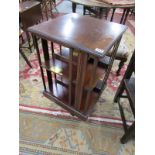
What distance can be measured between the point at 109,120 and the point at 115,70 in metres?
0.83

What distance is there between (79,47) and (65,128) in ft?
2.75

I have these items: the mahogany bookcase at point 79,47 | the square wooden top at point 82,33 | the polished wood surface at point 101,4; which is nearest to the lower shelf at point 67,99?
the mahogany bookcase at point 79,47

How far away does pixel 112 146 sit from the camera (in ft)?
4.22

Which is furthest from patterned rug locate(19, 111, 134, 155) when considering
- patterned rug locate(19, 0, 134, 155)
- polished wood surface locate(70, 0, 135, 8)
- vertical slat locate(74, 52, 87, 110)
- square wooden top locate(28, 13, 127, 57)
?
polished wood surface locate(70, 0, 135, 8)

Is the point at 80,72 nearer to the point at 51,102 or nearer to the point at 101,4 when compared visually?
the point at 51,102

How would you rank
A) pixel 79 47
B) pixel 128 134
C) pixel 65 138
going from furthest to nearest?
pixel 65 138, pixel 128 134, pixel 79 47

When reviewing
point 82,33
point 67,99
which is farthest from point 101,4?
point 67,99

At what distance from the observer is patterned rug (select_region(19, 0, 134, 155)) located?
1257mm

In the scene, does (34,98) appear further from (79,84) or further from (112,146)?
(112,146)

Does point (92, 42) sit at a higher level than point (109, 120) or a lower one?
higher

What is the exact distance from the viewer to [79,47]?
91 centimetres
